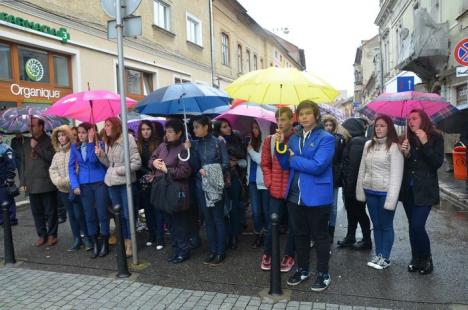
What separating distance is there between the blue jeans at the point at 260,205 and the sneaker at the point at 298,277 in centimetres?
94

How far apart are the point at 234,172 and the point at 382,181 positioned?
2065mm

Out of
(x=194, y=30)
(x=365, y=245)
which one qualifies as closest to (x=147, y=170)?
(x=365, y=245)

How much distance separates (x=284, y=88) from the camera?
438cm

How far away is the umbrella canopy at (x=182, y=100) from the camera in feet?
16.4

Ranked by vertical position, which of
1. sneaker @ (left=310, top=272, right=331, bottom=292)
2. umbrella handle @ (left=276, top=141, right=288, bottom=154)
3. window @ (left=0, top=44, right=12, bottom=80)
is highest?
window @ (left=0, top=44, right=12, bottom=80)

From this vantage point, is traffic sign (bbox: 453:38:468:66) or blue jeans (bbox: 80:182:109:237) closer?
blue jeans (bbox: 80:182:109:237)

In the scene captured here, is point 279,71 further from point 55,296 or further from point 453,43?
point 453,43

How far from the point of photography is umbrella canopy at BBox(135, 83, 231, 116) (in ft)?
16.4

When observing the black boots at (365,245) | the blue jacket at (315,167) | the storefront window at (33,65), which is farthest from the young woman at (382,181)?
the storefront window at (33,65)

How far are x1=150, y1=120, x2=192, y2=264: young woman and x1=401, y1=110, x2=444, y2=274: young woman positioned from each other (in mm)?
2476

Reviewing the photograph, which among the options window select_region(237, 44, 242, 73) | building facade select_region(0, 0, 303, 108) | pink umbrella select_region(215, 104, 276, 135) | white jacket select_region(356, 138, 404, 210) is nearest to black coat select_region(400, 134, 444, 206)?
white jacket select_region(356, 138, 404, 210)

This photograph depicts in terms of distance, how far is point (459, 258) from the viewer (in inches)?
197

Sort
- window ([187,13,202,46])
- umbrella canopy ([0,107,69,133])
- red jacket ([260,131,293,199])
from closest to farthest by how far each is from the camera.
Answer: red jacket ([260,131,293,199]) → umbrella canopy ([0,107,69,133]) → window ([187,13,202,46])

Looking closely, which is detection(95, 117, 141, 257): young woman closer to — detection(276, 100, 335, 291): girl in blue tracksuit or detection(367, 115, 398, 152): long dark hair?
detection(276, 100, 335, 291): girl in blue tracksuit
